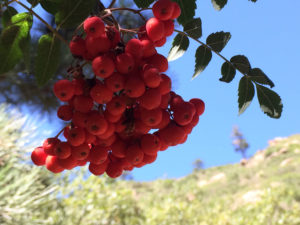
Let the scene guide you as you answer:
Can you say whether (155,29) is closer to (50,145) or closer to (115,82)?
(115,82)

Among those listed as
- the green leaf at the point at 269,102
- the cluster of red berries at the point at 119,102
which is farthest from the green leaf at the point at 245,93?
the cluster of red berries at the point at 119,102

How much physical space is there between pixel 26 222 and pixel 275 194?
5.33m

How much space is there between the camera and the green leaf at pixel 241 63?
1.05 m

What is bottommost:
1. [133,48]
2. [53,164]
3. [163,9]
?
[53,164]

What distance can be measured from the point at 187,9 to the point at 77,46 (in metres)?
0.32

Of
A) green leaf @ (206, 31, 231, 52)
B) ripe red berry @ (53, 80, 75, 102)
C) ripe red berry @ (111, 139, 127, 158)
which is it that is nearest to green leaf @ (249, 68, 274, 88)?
green leaf @ (206, 31, 231, 52)

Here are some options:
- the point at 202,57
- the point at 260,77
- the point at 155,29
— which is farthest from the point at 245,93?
the point at 155,29

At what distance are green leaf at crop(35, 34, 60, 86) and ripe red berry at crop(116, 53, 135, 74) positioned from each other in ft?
0.87

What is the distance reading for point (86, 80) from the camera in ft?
2.54

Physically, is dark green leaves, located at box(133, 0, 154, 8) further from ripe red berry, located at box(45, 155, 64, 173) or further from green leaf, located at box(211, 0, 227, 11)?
ripe red berry, located at box(45, 155, 64, 173)

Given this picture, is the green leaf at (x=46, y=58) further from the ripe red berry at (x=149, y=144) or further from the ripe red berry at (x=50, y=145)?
the ripe red berry at (x=149, y=144)

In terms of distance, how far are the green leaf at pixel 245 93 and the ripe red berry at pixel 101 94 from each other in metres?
0.51

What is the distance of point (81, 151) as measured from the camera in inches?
31.4

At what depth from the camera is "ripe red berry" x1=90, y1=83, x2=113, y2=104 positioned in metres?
0.73
